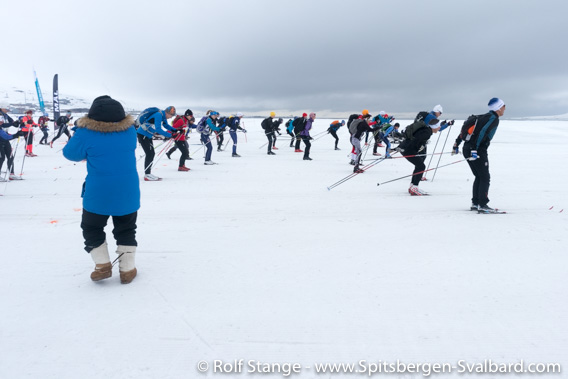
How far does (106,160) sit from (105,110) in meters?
0.42

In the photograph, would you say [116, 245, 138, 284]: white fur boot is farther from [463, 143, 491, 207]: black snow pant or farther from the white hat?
the white hat

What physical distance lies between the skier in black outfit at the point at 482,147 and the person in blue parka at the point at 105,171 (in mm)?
5152

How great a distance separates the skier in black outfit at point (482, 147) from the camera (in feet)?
16.8

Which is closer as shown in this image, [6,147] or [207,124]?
[6,147]

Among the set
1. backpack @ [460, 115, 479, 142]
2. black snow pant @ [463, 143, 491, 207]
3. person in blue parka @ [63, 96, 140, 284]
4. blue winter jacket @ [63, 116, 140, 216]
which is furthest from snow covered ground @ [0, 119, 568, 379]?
backpack @ [460, 115, 479, 142]

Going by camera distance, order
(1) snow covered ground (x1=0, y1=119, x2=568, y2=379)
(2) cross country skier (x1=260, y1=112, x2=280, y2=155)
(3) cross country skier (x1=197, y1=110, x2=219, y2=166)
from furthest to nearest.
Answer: (2) cross country skier (x1=260, y1=112, x2=280, y2=155), (3) cross country skier (x1=197, y1=110, x2=219, y2=166), (1) snow covered ground (x1=0, y1=119, x2=568, y2=379)

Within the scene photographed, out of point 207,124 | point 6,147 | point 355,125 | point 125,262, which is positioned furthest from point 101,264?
point 207,124

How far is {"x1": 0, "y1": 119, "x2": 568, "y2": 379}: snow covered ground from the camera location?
82.9 inches

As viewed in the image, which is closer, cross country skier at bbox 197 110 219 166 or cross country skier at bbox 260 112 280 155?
cross country skier at bbox 197 110 219 166

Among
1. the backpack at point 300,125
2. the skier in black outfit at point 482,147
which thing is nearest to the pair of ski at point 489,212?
the skier in black outfit at point 482,147

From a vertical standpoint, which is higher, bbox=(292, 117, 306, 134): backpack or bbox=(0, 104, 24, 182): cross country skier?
bbox=(292, 117, 306, 134): backpack

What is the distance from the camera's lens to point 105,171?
8.94 ft

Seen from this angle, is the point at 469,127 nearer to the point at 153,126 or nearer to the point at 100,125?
the point at 100,125

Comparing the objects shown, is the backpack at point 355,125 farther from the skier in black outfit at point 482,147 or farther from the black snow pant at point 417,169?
the skier in black outfit at point 482,147
